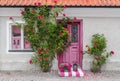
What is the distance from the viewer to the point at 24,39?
17.4 metres

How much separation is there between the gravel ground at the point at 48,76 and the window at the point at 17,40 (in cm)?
118

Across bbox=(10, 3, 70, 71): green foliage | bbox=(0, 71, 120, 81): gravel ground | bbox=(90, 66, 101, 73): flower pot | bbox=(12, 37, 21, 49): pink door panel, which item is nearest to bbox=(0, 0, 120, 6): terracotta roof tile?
bbox=(10, 3, 70, 71): green foliage

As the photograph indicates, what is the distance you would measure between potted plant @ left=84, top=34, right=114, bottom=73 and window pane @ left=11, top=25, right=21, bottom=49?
10.3ft

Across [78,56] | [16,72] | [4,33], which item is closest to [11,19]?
[4,33]

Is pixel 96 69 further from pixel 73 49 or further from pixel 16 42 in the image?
pixel 16 42

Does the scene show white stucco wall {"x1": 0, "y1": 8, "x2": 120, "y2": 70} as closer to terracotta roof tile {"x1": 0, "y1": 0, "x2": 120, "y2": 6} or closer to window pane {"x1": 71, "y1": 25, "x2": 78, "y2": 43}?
terracotta roof tile {"x1": 0, "y1": 0, "x2": 120, "y2": 6}

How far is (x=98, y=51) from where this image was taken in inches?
662

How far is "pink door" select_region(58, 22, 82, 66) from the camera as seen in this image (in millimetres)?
17703

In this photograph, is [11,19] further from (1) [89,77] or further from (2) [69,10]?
(1) [89,77]

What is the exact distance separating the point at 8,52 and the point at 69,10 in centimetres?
336

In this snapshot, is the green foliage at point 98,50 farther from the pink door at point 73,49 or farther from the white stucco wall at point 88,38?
the pink door at point 73,49

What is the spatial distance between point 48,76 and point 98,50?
8.41ft

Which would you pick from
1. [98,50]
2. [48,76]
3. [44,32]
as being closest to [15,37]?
[44,32]

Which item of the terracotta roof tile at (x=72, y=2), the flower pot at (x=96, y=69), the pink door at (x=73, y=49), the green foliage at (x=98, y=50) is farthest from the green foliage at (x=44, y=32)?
the flower pot at (x=96, y=69)
